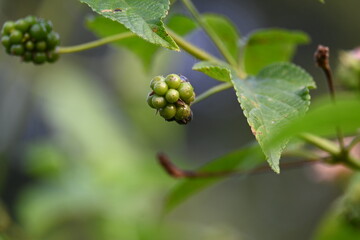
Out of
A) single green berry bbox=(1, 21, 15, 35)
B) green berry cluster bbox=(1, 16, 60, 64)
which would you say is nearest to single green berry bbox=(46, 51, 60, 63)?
green berry cluster bbox=(1, 16, 60, 64)

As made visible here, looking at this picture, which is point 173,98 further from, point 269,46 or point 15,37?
point 269,46

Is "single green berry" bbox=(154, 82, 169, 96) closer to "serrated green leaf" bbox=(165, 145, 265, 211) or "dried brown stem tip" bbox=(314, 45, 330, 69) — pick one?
"dried brown stem tip" bbox=(314, 45, 330, 69)

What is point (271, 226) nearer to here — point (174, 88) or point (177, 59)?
point (177, 59)

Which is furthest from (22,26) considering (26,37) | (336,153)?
(336,153)

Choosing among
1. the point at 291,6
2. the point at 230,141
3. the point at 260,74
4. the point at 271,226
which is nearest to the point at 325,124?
the point at 260,74

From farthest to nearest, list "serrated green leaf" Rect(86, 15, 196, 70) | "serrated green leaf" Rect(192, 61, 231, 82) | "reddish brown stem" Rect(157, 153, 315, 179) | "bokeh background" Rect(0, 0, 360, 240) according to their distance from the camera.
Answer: "bokeh background" Rect(0, 0, 360, 240) < "serrated green leaf" Rect(86, 15, 196, 70) < "reddish brown stem" Rect(157, 153, 315, 179) < "serrated green leaf" Rect(192, 61, 231, 82)

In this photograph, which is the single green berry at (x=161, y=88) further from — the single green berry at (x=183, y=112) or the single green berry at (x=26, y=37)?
the single green berry at (x=26, y=37)

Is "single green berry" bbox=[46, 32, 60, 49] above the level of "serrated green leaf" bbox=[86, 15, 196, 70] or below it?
above
